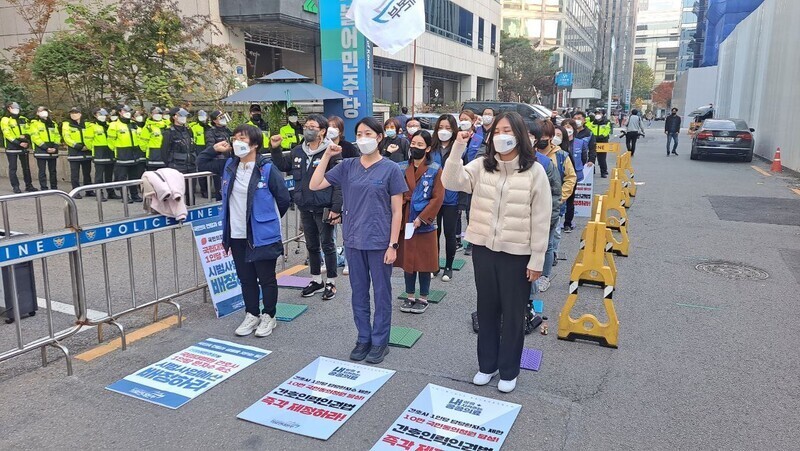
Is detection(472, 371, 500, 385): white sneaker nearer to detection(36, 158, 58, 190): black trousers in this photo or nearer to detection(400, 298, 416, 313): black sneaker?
detection(400, 298, 416, 313): black sneaker

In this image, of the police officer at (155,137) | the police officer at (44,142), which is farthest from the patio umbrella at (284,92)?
the police officer at (44,142)

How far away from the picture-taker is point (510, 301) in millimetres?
4133

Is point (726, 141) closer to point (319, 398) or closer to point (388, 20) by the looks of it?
point (388, 20)

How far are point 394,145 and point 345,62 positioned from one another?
7.17 metres

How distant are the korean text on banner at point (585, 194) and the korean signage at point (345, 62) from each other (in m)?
4.87

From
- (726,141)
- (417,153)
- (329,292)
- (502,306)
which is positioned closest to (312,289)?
(329,292)

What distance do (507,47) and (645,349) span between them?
166ft

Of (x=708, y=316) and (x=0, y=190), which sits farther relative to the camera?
(x=0, y=190)

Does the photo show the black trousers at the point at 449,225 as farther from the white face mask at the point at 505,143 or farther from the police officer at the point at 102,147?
the police officer at the point at 102,147

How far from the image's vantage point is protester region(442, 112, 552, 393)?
3961mm

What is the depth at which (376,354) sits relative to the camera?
4754 millimetres

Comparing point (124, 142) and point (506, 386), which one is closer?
point (506, 386)

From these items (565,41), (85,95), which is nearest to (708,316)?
(85,95)

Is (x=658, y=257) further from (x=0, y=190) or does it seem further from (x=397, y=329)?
(x=0, y=190)
